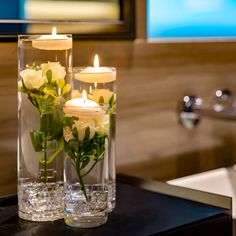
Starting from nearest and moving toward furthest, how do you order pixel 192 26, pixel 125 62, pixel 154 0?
pixel 125 62 < pixel 154 0 < pixel 192 26

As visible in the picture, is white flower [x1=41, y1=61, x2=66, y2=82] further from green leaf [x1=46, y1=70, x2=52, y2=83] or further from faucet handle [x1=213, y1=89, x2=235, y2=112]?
faucet handle [x1=213, y1=89, x2=235, y2=112]

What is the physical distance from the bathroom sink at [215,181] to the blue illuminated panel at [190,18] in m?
0.37

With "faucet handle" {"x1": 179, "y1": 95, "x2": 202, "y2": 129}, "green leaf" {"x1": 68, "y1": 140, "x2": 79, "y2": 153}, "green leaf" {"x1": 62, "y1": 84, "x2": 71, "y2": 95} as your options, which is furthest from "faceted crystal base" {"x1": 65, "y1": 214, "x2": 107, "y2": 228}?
"faucet handle" {"x1": 179, "y1": 95, "x2": 202, "y2": 129}

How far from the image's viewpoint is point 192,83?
1.59m

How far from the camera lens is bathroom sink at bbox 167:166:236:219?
1485 millimetres

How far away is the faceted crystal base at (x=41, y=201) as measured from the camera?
1.02 metres

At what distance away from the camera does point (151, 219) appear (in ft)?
3.32

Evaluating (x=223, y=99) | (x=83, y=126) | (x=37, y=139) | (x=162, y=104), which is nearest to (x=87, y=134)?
(x=83, y=126)

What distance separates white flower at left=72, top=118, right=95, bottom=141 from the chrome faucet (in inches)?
23.9

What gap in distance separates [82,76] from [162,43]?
19.9 inches

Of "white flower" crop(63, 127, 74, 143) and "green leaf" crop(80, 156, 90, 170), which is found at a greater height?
"white flower" crop(63, 127, 74, 143)

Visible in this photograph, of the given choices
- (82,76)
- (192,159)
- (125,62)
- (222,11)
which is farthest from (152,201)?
(222,11)

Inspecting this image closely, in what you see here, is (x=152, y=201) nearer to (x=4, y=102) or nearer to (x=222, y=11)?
(x=4, y=102)

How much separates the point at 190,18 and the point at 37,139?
77cm
